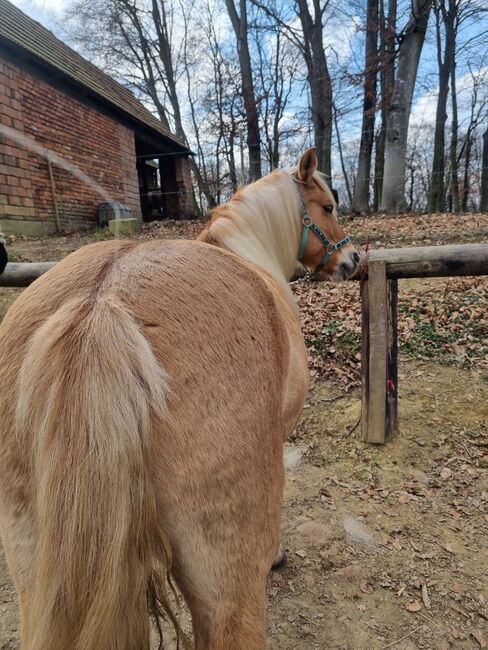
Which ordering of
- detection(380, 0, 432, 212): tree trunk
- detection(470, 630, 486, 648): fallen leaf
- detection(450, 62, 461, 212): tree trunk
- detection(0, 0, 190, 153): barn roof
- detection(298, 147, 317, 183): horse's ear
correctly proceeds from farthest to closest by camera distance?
detection(450, 62, 461, 212): tree trunk → detection(380, 0, 432, 212): tree trunk → detection(0, 0, 190, 153): barn roof → detection(298, 147, 317, 183): horse's ear → detection(470, 630, 486, 648): fallen leaf

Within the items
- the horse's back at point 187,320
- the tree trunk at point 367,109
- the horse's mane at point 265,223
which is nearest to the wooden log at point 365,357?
the horse's mane at point 265,223

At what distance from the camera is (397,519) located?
8.07 ft

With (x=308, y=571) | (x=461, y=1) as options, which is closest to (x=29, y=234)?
(x=308, y=571)

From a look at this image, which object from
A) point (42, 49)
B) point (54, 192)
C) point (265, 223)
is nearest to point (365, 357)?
point (265, 223)

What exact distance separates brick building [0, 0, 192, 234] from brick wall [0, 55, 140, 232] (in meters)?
0.02

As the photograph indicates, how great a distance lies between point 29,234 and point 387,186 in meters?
9.84

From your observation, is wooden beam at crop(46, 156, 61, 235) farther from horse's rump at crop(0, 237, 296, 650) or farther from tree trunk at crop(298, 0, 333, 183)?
horse's rump at crop(0, 237, 296, 650)

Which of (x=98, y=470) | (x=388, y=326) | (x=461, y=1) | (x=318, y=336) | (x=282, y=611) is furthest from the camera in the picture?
(x=461, y=1)

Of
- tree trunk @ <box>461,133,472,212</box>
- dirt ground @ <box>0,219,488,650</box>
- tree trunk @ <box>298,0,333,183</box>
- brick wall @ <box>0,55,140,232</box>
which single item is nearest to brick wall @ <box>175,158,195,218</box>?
A: brick wall @ <box>0,55,140,232</box>

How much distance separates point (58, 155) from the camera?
9.92 meters

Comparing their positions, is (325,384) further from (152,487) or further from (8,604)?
(152,487)

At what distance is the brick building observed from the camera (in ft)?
28.3

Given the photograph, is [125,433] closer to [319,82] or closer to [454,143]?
[319,82]

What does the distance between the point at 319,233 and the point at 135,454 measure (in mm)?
2166
